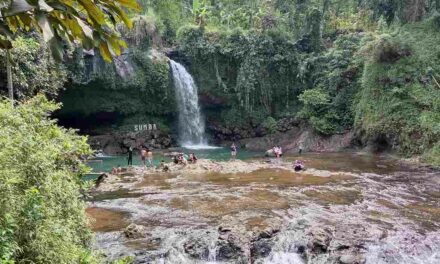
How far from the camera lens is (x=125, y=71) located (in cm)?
3078

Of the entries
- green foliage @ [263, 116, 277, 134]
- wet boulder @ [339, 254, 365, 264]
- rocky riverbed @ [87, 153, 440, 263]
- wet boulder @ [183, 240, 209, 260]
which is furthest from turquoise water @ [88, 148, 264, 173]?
wet boulder @ [339, 254, 365, 264]

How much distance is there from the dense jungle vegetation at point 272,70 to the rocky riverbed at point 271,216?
589 centimetres

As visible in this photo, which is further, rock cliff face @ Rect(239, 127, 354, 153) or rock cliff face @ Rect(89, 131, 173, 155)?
rock cliff face @ Rect(89, 131, 173, 155)

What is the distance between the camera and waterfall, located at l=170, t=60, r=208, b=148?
33.5 m

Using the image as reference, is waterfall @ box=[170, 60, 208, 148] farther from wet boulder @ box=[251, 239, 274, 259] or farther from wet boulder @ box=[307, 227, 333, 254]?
wet boulder @ box=[251, 239, 274, 259]

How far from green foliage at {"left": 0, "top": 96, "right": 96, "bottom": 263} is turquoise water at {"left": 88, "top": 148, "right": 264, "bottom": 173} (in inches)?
674

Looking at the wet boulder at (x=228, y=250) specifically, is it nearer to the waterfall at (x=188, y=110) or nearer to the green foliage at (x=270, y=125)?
the green foliage at (x=270, y=125)

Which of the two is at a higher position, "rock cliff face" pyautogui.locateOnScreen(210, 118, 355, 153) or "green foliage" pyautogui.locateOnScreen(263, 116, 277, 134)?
"green foliage" pyautogui.locateOnScreen(263, 116, 277, 134)

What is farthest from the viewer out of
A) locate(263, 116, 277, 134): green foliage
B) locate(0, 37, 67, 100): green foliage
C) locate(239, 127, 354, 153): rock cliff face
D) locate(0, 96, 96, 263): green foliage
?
locate(263, 116, 277, 134): green foliage

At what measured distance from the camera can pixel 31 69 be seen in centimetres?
1991

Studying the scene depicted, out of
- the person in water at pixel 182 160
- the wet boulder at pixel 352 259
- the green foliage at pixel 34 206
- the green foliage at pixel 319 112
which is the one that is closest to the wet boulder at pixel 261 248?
the wet boulder at pixel 352 259

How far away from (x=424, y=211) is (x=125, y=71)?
22.7 meters

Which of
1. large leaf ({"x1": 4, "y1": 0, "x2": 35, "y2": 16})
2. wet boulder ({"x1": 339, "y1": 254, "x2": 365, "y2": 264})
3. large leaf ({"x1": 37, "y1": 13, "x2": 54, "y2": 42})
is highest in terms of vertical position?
large leaf ({"x1": 4, "y1": 0, "x2": 35, "y2": 16})

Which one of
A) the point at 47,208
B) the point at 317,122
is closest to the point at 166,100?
the point at 317,122
